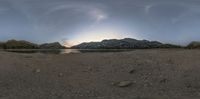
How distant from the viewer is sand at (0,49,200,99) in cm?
1623

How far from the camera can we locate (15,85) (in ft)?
57.1

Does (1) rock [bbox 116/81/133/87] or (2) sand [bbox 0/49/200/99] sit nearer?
(2) sand [bbox 0/49/200/99]

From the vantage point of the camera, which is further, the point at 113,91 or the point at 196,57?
the point at 196,57

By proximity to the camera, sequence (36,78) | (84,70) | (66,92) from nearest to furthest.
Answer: (66,92) → (36,78) → (84,70)

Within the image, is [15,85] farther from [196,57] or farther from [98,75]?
[196,57]

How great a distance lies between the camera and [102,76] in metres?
19.0

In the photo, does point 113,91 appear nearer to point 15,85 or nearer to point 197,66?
point 15,85

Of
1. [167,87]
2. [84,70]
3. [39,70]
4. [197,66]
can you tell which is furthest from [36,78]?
[197,66]

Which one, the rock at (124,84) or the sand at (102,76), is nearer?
the sand at (102,76)

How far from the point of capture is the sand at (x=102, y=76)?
53.3 ft

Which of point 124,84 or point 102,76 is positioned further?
point 102,76

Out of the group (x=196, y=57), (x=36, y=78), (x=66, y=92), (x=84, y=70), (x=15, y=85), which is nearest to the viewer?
(x=66, y=92)

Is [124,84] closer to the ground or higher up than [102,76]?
closer to the ground

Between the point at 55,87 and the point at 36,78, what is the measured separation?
5.19 feet
